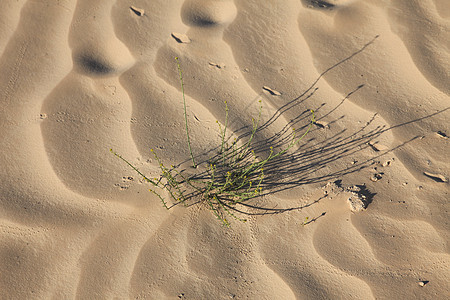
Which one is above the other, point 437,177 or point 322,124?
point 322,124

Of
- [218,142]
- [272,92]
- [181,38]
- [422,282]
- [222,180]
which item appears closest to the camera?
[422,282]

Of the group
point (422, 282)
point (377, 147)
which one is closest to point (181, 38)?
point (377, 147)

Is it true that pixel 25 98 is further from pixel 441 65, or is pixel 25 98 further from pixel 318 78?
pixel 441 65

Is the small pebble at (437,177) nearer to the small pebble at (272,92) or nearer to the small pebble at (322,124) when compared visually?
the small pebble at (322,124)

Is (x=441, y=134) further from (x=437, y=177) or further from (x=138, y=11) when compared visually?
(x=138, y=11)

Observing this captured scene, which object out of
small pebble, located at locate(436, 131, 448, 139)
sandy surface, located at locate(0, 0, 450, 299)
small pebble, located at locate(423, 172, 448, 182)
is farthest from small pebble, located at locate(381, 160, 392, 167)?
small pebble, located at locate(436, 131, 448, 139)

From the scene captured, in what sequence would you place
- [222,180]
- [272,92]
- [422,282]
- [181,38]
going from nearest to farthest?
[422,282]
[222,180]
[272,92]
[181,38]

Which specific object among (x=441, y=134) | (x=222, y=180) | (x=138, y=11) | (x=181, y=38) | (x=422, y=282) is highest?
(x=138, y=11)
